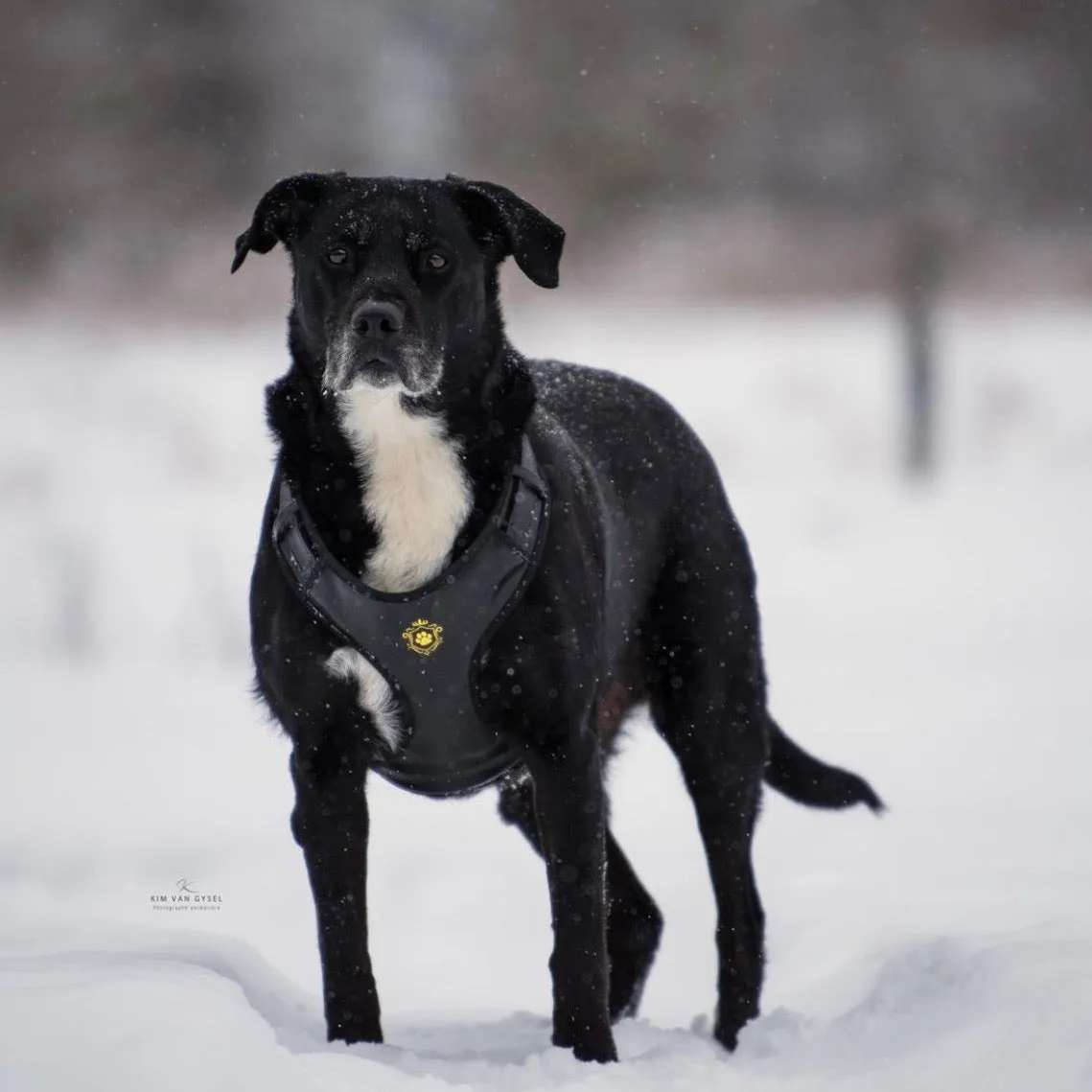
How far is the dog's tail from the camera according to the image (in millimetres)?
4367

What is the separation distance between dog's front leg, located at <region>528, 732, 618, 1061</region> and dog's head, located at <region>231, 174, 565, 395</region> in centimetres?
82

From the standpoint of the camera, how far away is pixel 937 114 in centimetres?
1259

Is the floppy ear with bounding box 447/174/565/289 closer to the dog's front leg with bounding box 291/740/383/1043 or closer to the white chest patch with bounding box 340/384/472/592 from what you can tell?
the white chest patch with bounding box 340/384/472/592

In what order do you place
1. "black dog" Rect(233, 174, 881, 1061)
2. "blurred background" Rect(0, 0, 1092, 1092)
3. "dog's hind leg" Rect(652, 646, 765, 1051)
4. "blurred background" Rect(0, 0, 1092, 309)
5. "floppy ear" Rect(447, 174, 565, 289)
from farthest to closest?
1. "blurred background" Rect(0, 0, 1092, 309)
2. "blurred background" Rect(0, 0, 1092, 1092)
3. "dog's hind leg" Rect(652, 646, 765, 1051)
4. "floppy ear" Rect(447, 174, 565, 289)
5. "black dog" Rect(233, 174, 881, 1061)

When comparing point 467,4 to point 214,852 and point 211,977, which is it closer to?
point 214,852

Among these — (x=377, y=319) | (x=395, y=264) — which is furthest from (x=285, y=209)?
(x=377, y=319)

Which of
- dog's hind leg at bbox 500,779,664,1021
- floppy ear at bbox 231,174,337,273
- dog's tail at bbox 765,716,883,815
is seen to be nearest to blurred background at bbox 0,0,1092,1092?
dog's hind leg at bbox 500,779,664,1021

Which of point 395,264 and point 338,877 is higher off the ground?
point 395,264

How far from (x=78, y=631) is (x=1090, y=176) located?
8884 mm

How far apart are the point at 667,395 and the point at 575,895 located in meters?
11.5

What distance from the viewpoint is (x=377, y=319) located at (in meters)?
3.18

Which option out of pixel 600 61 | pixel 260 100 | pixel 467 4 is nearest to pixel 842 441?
pixel 600 61
